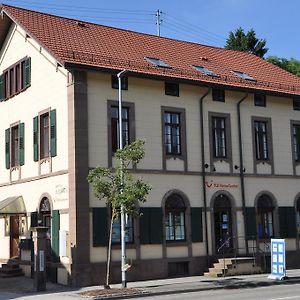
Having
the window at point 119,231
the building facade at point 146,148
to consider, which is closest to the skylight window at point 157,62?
the building facade at point 146,148

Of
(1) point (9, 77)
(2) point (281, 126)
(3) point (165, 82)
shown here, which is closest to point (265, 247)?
(2) point (281, 126)

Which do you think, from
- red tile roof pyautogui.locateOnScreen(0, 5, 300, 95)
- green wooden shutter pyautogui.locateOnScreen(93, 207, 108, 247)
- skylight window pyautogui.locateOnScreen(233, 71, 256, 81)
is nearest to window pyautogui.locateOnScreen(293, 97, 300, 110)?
red tile roof pyautogui.locateOnScreen(0, 5, 300, 95)

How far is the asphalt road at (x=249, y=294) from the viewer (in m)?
17.2

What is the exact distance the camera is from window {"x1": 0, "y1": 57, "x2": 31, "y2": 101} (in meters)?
26.8

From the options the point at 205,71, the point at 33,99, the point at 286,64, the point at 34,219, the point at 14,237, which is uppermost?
the point at 286,64

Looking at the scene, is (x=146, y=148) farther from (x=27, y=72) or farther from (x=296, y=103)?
(x=296, y=103)

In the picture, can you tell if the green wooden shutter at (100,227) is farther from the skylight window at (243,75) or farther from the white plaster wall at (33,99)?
the skylight window at (243,75)

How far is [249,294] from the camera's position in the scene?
60.3ft

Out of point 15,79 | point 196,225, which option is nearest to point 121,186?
point 196,225

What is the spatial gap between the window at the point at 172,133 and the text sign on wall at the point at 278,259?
5.80 meters

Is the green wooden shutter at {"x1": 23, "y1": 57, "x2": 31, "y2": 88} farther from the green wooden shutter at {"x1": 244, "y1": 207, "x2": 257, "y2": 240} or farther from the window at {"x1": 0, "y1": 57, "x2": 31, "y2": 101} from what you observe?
the green wooden shutter at {"x1": 244, "y1": 207, "x2": 257, "y2": 240}

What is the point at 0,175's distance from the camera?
2880 cm

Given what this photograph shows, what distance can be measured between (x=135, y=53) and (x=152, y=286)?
36.7 ft

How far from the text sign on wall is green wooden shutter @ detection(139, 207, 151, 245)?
499 cm
